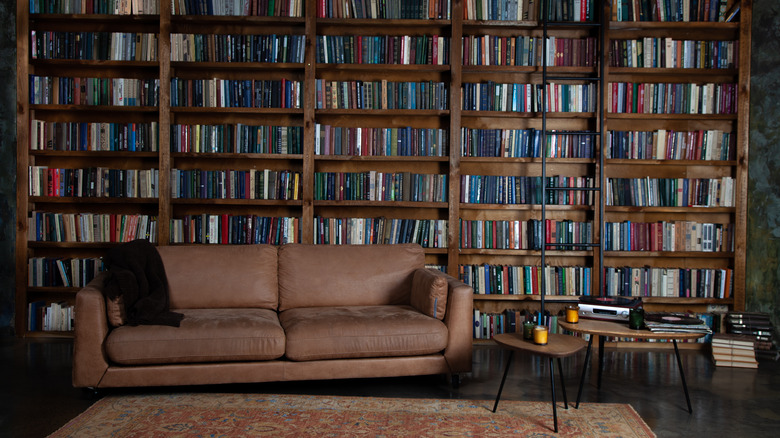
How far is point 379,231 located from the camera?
4.90m

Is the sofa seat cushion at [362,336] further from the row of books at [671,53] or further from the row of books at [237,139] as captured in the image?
the row of books at [671,53]

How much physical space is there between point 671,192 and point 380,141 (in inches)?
90.5

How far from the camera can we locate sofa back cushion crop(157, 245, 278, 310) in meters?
3.88

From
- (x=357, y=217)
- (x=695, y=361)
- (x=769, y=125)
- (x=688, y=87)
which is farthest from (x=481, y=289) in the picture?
(x=769, y=125)

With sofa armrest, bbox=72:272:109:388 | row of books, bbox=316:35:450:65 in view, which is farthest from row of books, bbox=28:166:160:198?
sofa armrest, bbox=72:272:109:388

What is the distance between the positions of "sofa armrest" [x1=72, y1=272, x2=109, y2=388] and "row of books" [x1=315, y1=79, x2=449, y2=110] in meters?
2.34

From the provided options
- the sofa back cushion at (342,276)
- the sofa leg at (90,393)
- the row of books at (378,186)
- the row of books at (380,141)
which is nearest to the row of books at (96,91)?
the row of books at (380,141)

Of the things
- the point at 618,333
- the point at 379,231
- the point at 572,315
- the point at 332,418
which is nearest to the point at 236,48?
the point at 379,231

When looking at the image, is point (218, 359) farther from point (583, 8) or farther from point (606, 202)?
point (583, 8)

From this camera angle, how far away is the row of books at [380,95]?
4.89 meters

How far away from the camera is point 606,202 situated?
488 centimetres

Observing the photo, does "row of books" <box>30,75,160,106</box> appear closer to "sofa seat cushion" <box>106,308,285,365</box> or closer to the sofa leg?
"sofa seat cushion" <box>106,308,285,365</box>

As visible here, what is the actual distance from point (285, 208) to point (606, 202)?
8.46 ft

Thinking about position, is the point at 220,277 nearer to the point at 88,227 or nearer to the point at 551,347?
the point at 88,227
